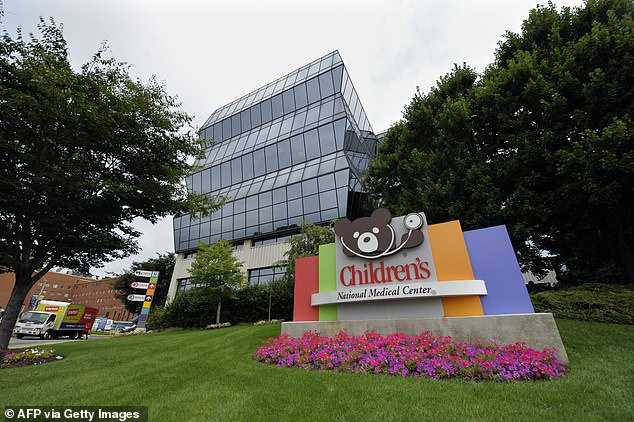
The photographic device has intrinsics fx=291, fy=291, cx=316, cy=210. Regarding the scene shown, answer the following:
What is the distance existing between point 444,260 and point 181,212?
429 inches

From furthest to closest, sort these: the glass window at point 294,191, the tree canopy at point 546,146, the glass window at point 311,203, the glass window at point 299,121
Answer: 1. the glass window at point 299,121
2. the glass window at point 294,191
3. the glass window at point 311,203
4. the tree canopy at point 546,146

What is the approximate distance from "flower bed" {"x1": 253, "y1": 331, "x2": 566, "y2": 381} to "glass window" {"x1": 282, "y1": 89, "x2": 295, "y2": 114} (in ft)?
96.9

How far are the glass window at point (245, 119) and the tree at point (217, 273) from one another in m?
19.4

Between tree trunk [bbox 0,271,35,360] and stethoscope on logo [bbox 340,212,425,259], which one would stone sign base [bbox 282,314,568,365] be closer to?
stethoscope on logo [bbox 340,212,425,259]

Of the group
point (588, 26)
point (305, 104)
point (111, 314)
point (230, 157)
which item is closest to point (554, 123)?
point (588, 26)

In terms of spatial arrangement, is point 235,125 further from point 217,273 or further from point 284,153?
point 217,273

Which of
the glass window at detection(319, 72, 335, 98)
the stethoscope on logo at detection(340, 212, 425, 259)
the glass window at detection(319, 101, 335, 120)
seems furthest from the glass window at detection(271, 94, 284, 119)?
the stethoscope on logo at detection(340, 212, 425, 259)

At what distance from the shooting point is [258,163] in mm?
32844

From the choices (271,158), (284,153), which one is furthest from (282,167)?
(271,158)

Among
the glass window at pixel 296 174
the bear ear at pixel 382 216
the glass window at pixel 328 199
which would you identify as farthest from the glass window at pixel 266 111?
the bear ear at pixel 382 216

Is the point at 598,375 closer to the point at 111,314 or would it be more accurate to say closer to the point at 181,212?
the point at 181,212

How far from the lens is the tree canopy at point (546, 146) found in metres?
11.1

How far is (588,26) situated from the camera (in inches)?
512

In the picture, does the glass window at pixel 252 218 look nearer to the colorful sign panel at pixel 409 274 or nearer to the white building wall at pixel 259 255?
the white building wall at pixel 259 255
